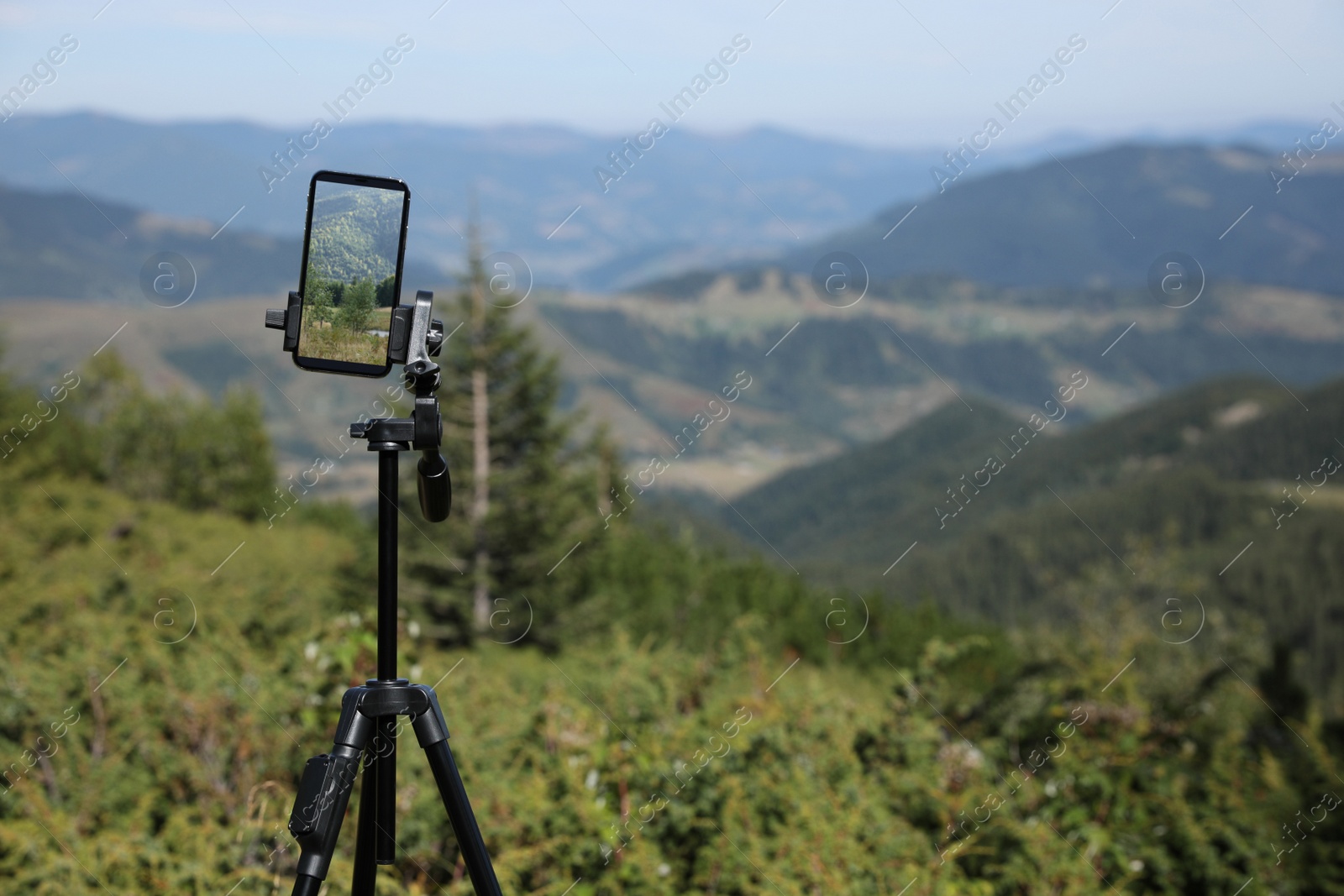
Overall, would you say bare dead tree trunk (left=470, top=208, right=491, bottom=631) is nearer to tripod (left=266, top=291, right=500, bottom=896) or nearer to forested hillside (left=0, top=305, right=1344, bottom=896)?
forested hillside (left=0, top=305, right=1344, bottom=896)

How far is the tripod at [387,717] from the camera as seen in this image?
1.99 m

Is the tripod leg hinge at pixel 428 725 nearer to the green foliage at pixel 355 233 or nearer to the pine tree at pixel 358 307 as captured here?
the pine tree at pixel 358 307

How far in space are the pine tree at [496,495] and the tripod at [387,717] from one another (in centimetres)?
1776

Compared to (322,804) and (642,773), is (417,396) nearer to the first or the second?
(322,804)

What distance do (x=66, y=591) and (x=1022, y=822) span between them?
6388 millimetres

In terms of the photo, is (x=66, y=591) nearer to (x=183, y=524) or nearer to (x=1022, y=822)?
(x=1022, y=822)

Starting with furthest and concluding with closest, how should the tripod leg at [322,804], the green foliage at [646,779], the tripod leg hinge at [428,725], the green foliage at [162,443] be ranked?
the green foliage at [162,443] < the green foliage at [646,779] < the tripod leg hinge at [428,725] < the tripod leg at [322,804]

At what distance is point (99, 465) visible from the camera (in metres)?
31.8

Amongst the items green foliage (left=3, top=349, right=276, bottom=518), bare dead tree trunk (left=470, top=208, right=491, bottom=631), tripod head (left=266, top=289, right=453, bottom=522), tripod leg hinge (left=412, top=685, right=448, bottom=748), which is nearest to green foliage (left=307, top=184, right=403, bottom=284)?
tripod head (left=266, top=289, right=453, bottom=522)

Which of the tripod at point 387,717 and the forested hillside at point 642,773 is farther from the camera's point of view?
the forested hillside at point 642,773

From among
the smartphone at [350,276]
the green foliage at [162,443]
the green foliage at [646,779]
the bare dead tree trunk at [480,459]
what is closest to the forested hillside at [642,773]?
the green foliage at [646,779]

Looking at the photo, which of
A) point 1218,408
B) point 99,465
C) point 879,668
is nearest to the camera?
point 879,668

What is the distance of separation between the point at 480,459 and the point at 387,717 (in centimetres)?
1888

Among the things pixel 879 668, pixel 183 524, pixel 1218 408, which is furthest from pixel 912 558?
pixel 183 524
